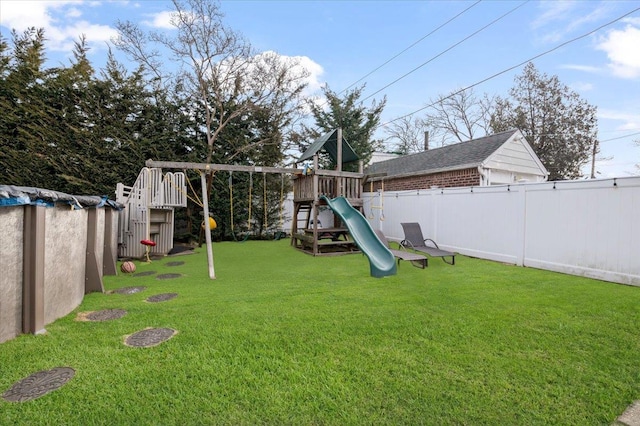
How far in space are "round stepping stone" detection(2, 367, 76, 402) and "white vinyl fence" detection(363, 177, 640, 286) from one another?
7496 mm

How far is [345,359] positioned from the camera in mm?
2521

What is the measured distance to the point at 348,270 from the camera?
634cm

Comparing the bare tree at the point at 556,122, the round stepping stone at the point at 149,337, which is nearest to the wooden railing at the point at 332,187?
the round stepping stone at the point at 149,337

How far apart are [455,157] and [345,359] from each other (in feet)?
34.8

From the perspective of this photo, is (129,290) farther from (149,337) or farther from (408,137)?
(408,137)

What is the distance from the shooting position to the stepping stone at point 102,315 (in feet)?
11.4

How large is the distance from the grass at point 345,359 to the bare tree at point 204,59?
921 centimetres

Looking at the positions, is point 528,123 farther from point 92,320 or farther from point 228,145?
point 92,320

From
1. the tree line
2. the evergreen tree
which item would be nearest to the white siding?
the tree line

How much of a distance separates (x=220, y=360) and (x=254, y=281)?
2.88 metres

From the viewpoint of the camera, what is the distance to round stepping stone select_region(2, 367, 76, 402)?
2.01m

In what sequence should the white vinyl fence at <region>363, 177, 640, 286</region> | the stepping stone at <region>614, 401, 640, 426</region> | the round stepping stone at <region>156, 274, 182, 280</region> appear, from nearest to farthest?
the stepping stone at <region>614, 401, 640, 426</region>
the white vinyl fence at <region>363, 177, 640, 286</region>
the round stepping stone at <region>156, 274, 182, 280</region>

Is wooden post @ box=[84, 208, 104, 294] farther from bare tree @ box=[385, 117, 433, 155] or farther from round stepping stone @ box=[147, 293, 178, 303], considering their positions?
bare tree @ box=[385, 117, 433, 155]

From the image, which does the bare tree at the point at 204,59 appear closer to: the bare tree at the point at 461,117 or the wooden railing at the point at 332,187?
the wooden railing at the point at 332,187
